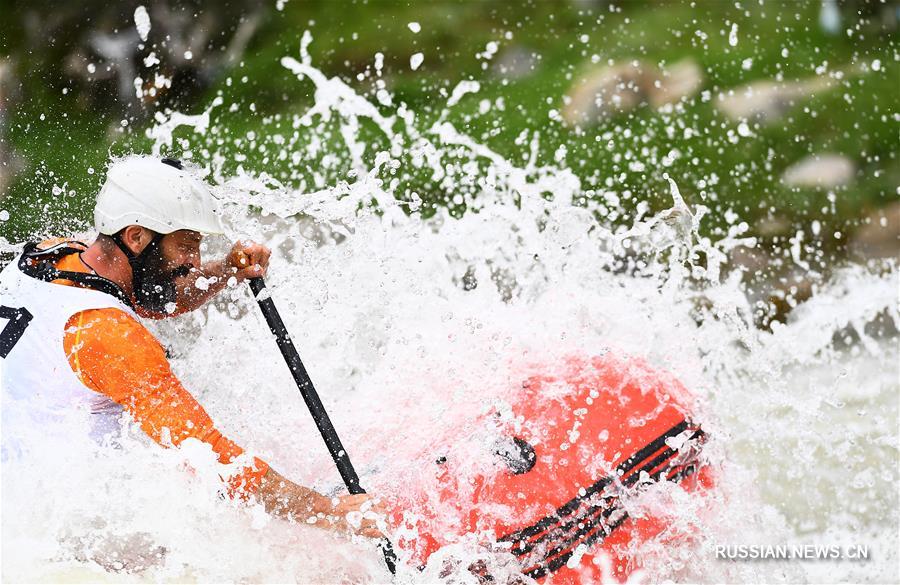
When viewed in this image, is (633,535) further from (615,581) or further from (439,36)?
(439,36)

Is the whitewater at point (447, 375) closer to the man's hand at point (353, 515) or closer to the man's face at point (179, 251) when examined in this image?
the man's hand at point (353, 515)

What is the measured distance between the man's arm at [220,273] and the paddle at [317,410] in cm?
6

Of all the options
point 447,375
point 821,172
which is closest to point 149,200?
point 447,375

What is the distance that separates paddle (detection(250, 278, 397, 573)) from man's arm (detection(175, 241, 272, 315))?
0.21 feet

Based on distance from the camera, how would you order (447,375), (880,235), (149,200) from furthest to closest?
(880,235) → (447,375) → (149,200)

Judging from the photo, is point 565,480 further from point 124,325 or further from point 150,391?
point 124,325

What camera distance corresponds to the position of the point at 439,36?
7.14 m

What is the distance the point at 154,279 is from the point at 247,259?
38cm

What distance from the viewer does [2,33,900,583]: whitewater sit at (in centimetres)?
326

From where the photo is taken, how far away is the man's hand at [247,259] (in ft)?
11.3

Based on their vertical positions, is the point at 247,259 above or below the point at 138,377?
above

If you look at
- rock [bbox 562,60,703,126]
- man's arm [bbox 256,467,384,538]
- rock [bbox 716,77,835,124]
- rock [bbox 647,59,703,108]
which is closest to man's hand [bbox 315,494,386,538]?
man's arm [bbox 256,467,384,538]

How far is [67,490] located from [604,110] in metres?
4.56

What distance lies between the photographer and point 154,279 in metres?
3.22
